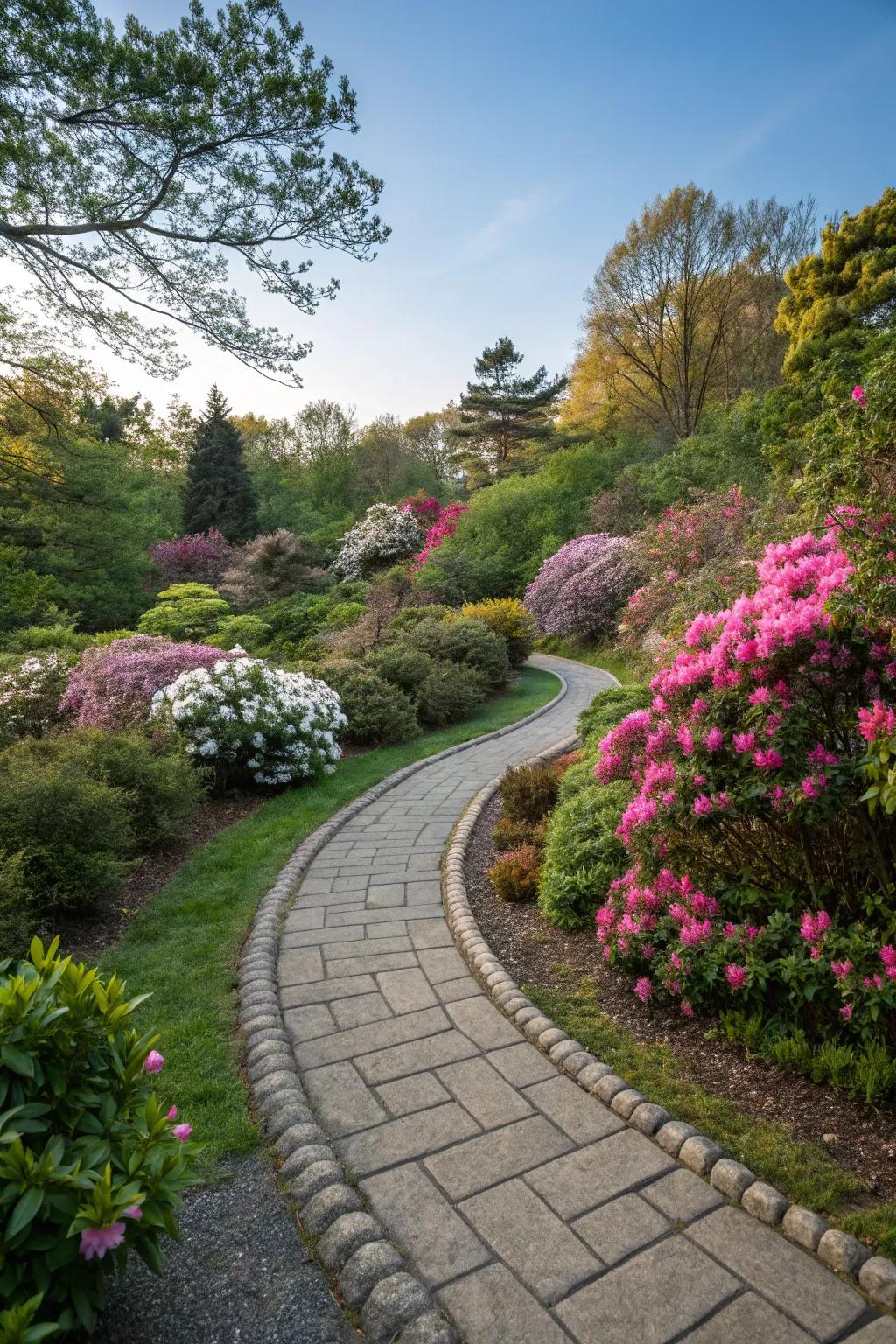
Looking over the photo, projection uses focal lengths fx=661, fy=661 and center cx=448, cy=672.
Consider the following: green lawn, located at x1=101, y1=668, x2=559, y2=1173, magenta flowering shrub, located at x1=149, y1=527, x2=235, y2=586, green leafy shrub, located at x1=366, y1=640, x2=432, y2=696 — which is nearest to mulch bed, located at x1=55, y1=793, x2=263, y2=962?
green lawn, located at x1=101, y1=668, x2=559, y2=1173

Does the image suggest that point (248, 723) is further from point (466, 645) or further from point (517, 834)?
point (466, 645)

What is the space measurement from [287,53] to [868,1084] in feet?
27.1

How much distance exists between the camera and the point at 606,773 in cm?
373

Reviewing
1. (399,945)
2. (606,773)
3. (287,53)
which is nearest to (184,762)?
(399,945)

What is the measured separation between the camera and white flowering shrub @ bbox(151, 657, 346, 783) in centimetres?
635

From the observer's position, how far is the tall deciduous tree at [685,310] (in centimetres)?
1925

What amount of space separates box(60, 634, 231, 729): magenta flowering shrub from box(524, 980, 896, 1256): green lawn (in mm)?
5683

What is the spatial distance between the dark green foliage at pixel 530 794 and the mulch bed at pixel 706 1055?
1.12 m

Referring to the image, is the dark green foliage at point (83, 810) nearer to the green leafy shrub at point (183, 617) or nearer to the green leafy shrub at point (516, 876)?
the green leafy shrub at point (516, 876)

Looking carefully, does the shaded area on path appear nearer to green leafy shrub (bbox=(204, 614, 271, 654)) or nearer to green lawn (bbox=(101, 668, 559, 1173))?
green lawn (bbox=(101, 668, 559, 1173))

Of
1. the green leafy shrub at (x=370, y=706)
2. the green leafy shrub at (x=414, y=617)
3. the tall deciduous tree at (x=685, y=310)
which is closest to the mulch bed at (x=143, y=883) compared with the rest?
the green leafy shrub at (x=370, y=706)

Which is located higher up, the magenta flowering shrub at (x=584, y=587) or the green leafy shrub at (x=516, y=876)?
the magenta flowering shrub at (x=584, y=587)

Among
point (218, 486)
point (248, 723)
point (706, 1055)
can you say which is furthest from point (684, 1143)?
point (218, 486)

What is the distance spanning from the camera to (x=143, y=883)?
4.64m
